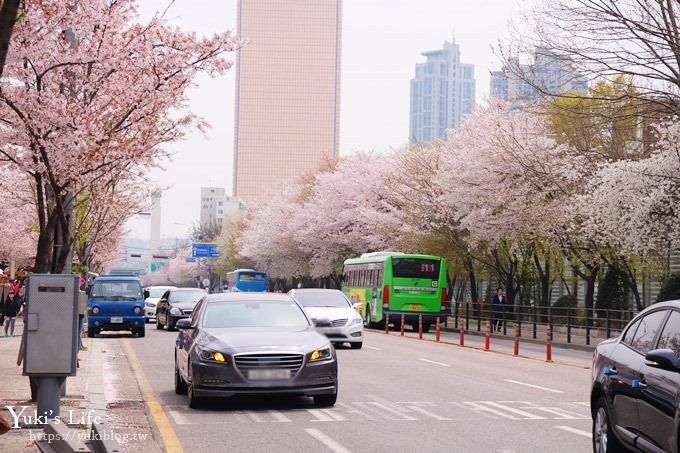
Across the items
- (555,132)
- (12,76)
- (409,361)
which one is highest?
(555,132)

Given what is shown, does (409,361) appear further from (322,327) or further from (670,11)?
(670,11)

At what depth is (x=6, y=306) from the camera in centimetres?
3177

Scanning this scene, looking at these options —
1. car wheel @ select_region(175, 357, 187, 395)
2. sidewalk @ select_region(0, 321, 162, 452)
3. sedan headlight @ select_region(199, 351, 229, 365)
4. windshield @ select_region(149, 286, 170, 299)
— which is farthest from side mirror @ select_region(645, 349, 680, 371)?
windshield @ select_region(149, 286, 170, 299)

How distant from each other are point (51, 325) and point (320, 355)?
3465mm

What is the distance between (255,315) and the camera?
15.0 m

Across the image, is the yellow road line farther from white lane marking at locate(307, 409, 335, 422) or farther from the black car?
the black car

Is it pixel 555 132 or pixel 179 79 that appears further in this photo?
pixel 555 132

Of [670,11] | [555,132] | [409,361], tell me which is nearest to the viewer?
[409,361]

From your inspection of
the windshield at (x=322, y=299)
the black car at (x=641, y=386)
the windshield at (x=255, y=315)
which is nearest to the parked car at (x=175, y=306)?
the windshield at (x=322, y=299)

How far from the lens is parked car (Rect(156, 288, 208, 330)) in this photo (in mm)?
38062

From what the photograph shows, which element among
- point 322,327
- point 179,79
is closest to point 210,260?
point 322,327

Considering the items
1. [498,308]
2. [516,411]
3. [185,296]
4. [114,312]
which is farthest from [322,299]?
[498,308]

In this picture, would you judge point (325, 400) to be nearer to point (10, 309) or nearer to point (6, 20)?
point (6, 20)

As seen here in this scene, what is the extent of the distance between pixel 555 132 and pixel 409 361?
777 inches
